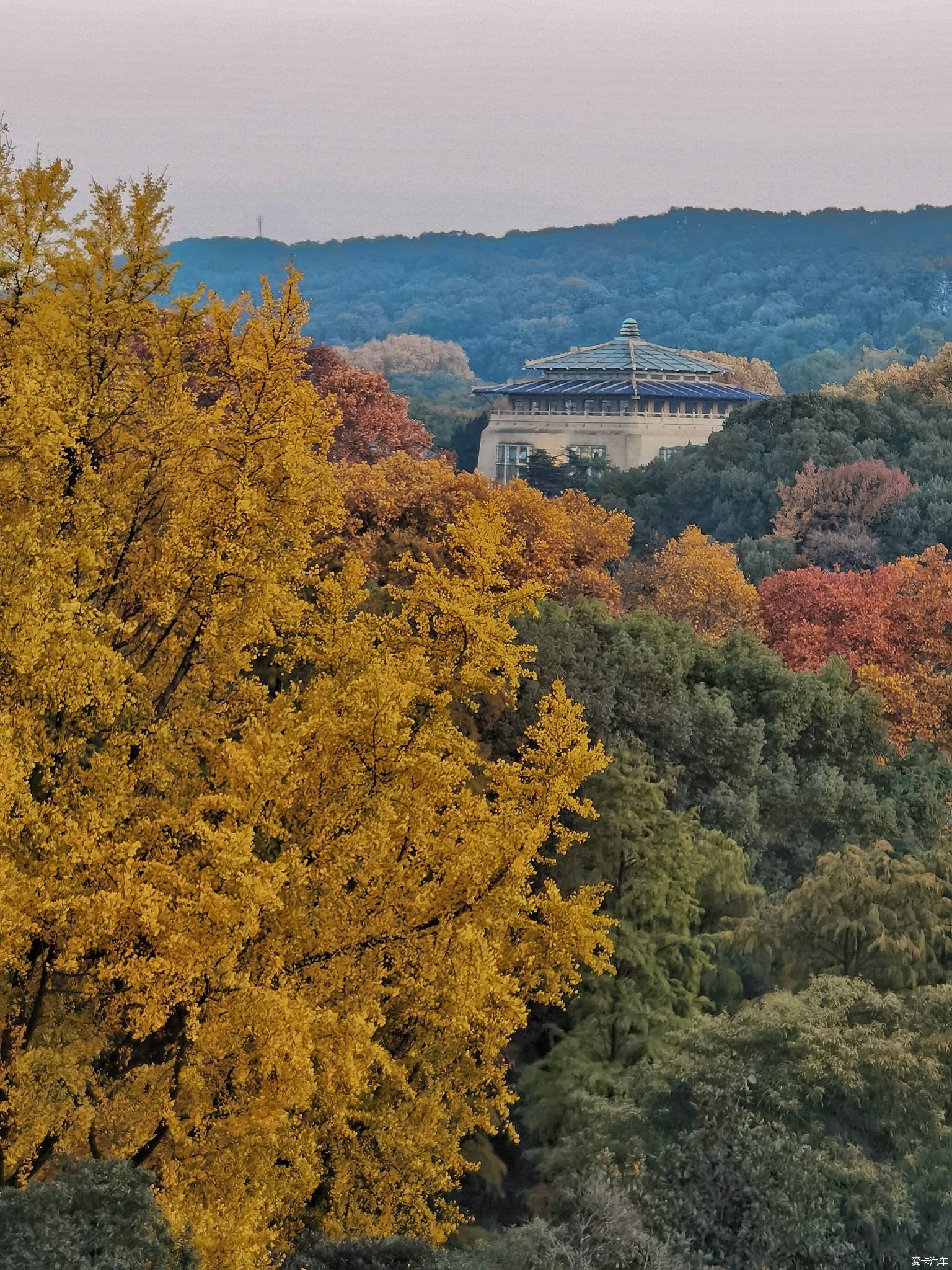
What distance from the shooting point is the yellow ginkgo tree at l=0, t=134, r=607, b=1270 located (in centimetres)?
1234

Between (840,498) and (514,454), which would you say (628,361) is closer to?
(514,454)

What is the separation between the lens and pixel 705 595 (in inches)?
1684

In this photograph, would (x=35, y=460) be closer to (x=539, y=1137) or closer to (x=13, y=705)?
(x=13, y=705)

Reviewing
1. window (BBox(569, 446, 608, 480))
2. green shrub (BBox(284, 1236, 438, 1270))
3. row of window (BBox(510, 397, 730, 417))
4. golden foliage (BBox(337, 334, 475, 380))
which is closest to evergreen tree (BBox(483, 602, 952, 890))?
green shrub (BBox(284, 1236, 438, 1270))

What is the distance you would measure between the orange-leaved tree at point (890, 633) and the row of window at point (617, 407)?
156 ft

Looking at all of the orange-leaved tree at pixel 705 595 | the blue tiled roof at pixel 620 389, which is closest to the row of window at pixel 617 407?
the blue tiled roof at pixel 620 389

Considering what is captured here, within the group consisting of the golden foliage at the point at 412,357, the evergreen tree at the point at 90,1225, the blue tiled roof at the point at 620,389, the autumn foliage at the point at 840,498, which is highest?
the golden foliage at the point at 412,357

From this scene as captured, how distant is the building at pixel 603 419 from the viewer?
8731 centimetres

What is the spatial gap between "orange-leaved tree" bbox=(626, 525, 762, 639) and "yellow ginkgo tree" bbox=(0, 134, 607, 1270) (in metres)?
26.1

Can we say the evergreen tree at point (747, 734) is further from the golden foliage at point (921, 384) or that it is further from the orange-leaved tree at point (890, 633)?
the golden foliage at point (921, 384)

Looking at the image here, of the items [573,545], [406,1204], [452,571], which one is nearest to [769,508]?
[573,545]

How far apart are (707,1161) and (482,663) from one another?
201 inches

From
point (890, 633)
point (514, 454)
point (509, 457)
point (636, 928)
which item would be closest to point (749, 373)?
point (514, 454)

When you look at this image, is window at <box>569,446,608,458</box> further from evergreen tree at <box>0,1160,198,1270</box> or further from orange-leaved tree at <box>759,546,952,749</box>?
evergreen tree at <box>0,1160,198,1270</box>
